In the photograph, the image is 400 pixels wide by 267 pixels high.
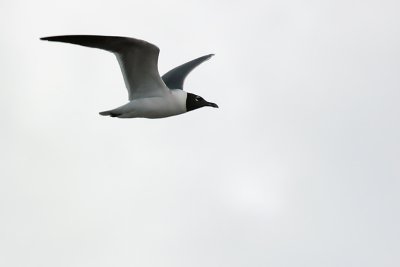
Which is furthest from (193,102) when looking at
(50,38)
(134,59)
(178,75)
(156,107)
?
(50,38)

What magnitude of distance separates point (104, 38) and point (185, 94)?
2719mm

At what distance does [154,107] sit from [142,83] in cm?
52

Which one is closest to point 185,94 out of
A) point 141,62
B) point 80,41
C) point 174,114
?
point 174,114

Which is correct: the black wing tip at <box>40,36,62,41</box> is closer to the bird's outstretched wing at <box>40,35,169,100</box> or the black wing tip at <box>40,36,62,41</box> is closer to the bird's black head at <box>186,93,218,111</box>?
the bird's outstretched wing at <box>40,35,169,100</box>

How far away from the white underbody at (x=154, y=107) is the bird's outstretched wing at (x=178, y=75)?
1367mm

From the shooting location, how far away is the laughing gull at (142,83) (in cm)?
1638

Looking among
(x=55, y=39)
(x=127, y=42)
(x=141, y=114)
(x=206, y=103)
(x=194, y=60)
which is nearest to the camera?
(x=55, y=39)

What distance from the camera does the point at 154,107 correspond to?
17656mm

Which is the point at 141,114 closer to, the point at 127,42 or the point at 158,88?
the point at 158,88

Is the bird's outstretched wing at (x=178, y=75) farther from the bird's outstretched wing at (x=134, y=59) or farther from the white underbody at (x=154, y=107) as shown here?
the bird's outstretched wing at (x=134, y=59)

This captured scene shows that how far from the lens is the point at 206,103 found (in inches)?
749

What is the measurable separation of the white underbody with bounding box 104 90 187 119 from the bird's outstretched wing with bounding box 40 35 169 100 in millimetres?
140

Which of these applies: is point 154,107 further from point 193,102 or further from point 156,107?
point 193,102

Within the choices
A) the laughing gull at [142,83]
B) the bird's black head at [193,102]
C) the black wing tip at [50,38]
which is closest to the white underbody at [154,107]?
the laughing gull at [142,83]
